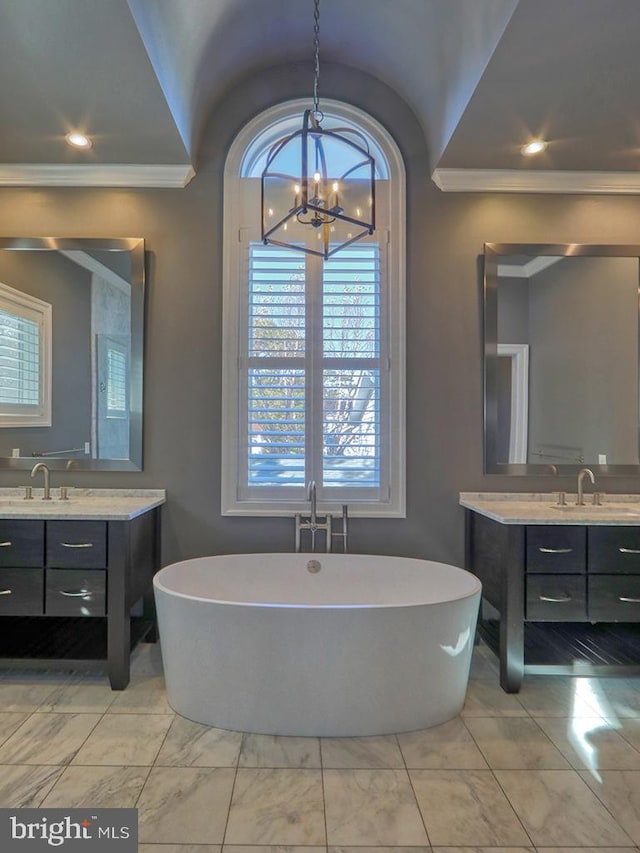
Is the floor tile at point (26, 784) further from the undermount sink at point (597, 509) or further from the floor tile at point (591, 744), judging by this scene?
the undermount sink at point (597, 509)

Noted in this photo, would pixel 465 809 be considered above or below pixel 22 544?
below

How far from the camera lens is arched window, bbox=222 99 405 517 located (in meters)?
2.92

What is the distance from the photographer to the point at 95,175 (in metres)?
2.89

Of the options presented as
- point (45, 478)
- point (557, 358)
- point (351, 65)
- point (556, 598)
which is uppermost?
point (351, 65)

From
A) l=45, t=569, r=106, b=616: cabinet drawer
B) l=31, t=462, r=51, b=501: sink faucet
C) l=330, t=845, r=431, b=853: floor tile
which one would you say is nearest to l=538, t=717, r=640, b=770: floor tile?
l=330, t=845, r=431, b=853: floor tile

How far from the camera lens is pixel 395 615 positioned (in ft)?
6.55

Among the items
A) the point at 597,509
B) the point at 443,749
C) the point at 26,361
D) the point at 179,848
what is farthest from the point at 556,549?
the point at 26,361

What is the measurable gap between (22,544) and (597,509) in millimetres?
2956

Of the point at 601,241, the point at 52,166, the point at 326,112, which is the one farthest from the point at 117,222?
the point at 601,241

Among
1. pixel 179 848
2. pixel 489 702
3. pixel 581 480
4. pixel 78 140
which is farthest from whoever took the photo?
pixel 581 480

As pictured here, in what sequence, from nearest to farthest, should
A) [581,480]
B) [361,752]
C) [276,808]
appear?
1. [276,808]
2. [361,752]
3. [581,480]

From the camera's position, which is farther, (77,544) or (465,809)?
(77,544)

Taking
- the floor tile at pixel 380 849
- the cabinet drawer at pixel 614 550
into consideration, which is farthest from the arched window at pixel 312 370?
the floor tile at pixel 380 849

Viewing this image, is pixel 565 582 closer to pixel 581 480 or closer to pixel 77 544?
pixel 581 480
